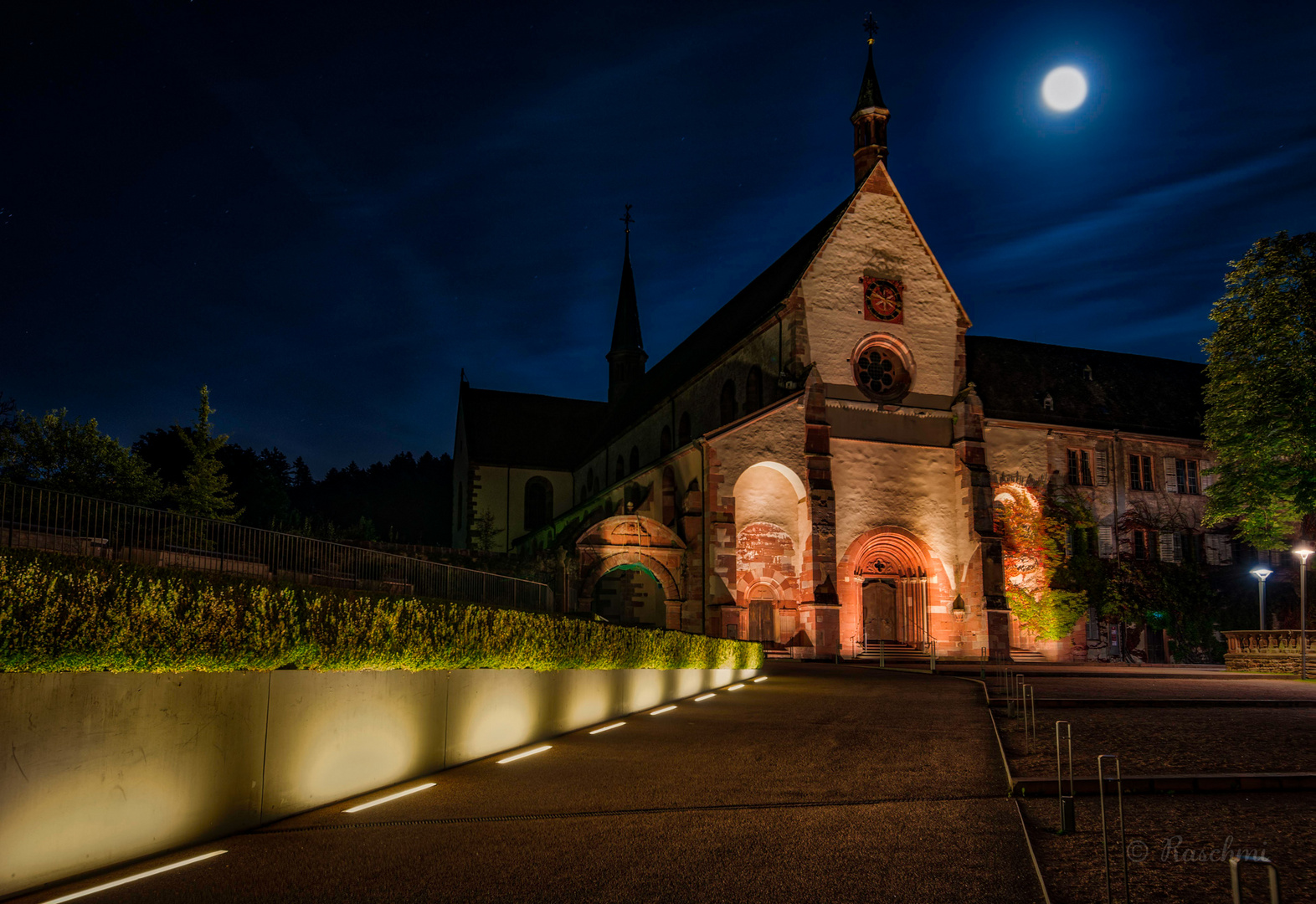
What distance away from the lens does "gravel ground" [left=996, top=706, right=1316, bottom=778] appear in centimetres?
945

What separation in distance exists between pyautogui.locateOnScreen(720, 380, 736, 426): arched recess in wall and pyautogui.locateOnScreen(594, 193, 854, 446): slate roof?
120 centimetres

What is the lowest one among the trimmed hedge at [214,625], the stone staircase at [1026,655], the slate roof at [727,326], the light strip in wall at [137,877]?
the stone staircase at [1026,655]

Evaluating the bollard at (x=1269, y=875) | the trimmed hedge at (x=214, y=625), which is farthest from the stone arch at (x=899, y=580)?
the bollard at (x=1269, y=875)

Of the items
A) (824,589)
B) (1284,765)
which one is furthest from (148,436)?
(1284,765)

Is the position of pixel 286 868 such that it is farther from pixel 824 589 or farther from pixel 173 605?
pixel 824 589

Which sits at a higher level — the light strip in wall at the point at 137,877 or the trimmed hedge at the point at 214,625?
the trimmed hedge at the point at 214,625

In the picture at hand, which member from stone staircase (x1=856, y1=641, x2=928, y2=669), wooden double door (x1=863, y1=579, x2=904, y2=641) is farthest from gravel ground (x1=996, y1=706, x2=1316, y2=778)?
wooden double door (x1=863, y1=579, x2=904, y2=641)

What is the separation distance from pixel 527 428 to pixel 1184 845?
2050 inches

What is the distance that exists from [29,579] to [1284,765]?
10561 millimetres

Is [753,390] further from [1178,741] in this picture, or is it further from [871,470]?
[1178,741]

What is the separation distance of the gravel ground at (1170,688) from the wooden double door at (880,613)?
10572 mm

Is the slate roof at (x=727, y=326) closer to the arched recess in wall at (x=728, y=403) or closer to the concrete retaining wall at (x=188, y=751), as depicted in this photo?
the arched recess in wall at (x=728, y=403)

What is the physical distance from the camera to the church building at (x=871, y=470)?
33.3 meters

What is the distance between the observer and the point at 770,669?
28.4m
